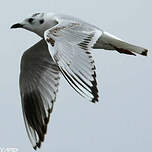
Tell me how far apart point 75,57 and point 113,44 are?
3.52ft

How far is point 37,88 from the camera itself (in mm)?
5195

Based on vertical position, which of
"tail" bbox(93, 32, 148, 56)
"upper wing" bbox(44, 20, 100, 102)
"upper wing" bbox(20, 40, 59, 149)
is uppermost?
"upper wing" bbox(44, 20, 100, 102)

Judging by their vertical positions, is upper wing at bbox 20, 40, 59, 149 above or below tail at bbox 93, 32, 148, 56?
below

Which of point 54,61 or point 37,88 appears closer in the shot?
point 54,61

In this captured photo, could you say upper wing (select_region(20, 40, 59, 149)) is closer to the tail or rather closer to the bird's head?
the bird's head

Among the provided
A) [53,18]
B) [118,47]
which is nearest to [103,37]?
[118,47]

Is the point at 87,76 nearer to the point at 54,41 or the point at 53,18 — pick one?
the point at 54,41

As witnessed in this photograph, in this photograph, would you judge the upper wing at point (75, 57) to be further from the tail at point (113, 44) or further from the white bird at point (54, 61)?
the tail at point (113, 44)

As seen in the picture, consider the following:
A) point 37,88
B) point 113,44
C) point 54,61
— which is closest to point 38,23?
point 37,88

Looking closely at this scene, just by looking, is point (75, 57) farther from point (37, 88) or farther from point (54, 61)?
point (37, 88)

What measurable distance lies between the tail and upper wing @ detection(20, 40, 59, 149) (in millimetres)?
535

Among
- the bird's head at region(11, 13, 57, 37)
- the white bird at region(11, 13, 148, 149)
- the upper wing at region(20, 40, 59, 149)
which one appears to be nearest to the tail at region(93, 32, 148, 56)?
the white bird at region(11, 13, 148, 149)

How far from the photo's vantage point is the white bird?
144 inches

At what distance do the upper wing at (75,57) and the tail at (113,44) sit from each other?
0.45 metres
